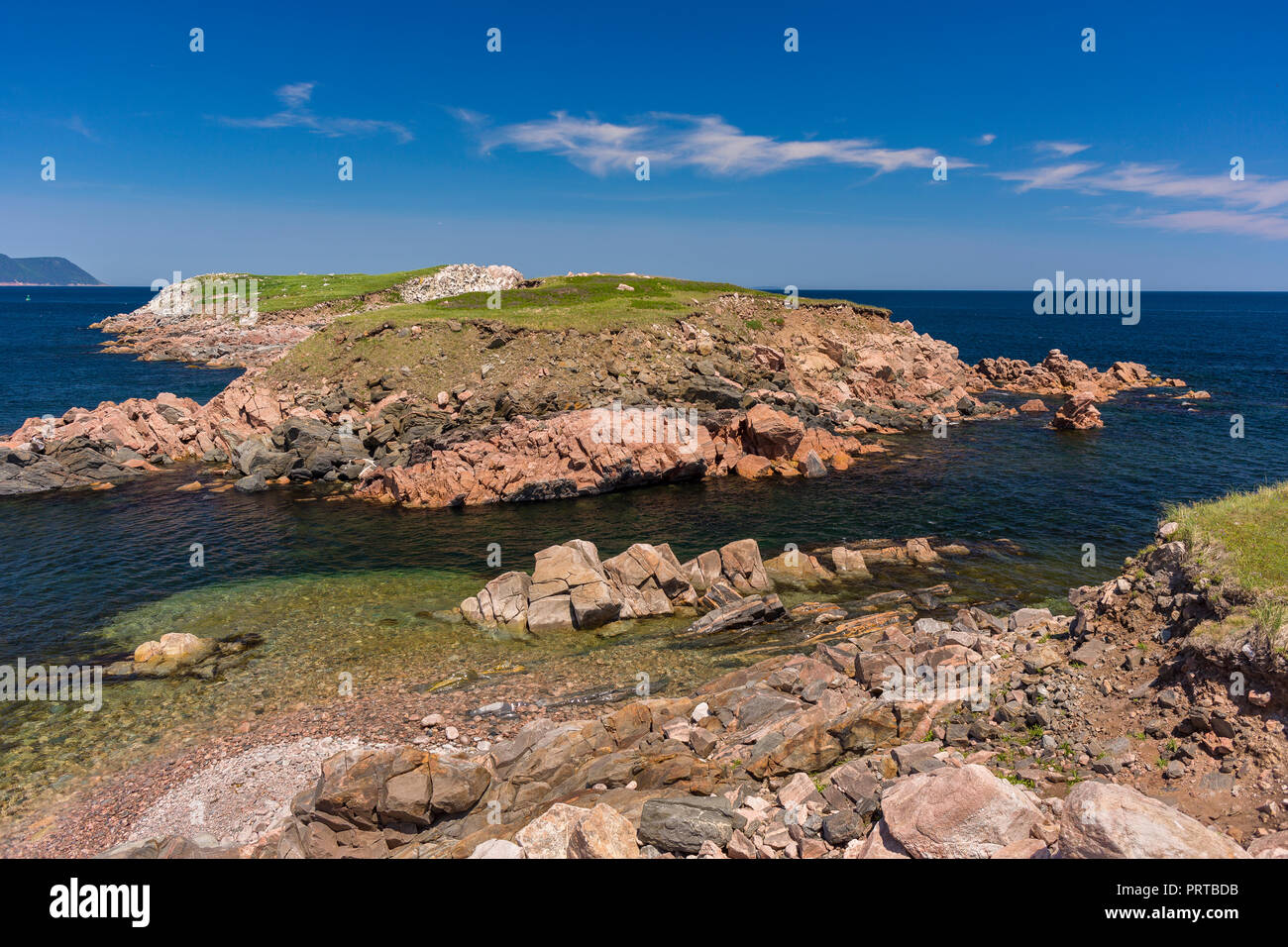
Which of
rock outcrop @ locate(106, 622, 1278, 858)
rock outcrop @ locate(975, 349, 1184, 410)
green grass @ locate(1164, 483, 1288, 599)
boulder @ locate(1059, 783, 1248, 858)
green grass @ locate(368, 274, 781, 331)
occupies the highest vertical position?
green grass @ locate(368, 274, 781, 331)

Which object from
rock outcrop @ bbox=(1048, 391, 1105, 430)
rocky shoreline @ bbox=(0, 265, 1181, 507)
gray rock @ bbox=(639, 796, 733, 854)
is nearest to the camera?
gray rock @ bbox=(639, 796, 733, 854)

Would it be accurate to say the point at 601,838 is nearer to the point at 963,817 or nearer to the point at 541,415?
the point at 963,817

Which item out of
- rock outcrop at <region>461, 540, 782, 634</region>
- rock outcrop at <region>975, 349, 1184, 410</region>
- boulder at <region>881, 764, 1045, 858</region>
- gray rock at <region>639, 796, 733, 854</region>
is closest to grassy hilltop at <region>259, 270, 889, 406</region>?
rock outcrop at <region>975, 349, 1184, 410</region>

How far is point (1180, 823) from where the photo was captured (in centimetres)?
829

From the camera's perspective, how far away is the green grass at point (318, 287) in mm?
119625

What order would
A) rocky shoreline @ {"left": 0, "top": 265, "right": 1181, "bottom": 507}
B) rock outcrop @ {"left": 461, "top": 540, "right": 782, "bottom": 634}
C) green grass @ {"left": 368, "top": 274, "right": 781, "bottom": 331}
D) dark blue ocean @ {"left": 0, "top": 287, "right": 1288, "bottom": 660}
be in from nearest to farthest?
rock outcrop @ {"left": 461, "top": 540, "right": 782, "bottom": 634} < dark blue ocean @ {"left": 0, "top": 287, "right": 1288, "bottom": 660} < rocky shoreline @ {"left": 0, "top": 265, "right": 1181, "bottom": 507} < green grass @ {"left": 368, "top": 274, "right": 781, "bottom": 331}

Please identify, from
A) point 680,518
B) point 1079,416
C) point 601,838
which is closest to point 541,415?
point 680,518

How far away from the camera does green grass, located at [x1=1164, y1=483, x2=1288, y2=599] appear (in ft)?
45.0

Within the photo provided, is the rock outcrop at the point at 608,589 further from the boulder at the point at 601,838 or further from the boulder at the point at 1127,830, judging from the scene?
the boulder at the point at 1127,830

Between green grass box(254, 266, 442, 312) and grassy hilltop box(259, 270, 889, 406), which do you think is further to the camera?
green grass box(254, 266, 442, 312)

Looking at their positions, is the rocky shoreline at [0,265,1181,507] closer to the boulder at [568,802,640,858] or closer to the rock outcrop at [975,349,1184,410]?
the rock outcrop at [975,349,1184,410]

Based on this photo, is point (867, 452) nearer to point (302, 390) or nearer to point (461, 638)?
point (461, 638)

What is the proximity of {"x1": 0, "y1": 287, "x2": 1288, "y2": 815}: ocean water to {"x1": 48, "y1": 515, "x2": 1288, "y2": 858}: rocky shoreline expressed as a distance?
399cm

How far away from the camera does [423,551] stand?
32594mm
